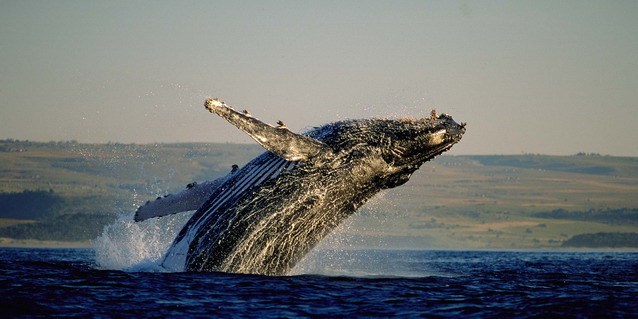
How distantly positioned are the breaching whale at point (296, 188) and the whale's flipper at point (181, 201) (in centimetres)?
13

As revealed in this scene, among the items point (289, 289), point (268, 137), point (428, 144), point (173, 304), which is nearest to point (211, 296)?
point (173, 304)

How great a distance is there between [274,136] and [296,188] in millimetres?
1075

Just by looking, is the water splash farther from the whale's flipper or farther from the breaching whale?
the breaching whale

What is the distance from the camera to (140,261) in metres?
15.8

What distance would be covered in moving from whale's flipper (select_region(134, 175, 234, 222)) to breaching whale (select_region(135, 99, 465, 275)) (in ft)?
0.42

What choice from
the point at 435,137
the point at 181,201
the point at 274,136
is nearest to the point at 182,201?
the point at 181,201

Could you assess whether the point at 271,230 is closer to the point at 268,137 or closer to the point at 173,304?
the point at 268,137

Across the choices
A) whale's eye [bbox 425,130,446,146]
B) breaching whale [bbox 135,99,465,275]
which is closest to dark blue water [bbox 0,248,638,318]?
breaching whale [bbox 135,99,465,275]

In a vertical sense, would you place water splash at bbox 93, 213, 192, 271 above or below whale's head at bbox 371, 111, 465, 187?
below

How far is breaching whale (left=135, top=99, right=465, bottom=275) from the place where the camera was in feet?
41.5

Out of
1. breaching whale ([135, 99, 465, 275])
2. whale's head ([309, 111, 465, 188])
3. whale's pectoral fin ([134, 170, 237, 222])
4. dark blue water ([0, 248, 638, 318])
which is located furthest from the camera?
whale's pectoral fin ([134, 170, 237, 222])

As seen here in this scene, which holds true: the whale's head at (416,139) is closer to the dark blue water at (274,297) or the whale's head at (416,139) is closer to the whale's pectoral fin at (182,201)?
the dark blue water at (274,297)

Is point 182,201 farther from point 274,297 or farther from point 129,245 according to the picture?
point 129,245

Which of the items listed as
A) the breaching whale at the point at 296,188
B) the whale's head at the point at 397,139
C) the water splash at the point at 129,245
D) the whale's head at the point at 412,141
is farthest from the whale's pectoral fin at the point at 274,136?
the water splash at the point at 129,245
